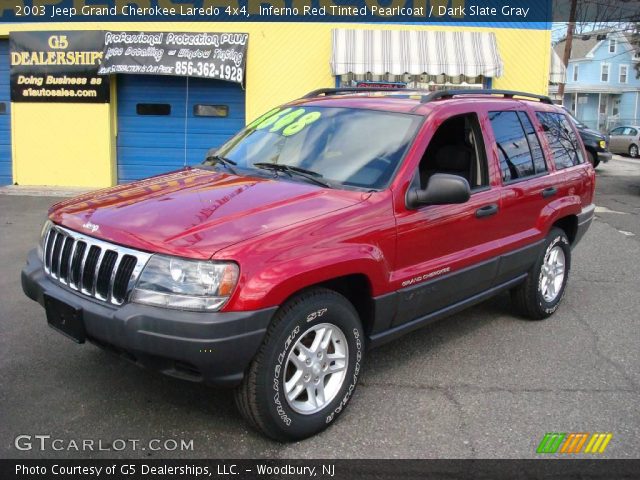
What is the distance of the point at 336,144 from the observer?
13.3ft

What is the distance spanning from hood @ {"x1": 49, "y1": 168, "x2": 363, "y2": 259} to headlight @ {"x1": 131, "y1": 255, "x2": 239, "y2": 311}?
6 centimetres

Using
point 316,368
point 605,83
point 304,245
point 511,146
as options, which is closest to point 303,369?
point 316,368

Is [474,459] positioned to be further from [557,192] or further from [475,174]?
[557,192]

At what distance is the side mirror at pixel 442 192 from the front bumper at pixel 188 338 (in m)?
1.23

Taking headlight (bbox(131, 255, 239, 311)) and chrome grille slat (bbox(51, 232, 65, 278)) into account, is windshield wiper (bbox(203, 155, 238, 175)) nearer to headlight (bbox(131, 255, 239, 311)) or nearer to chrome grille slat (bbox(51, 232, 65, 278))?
chrome grille slat (bbox(51, 232, 65, 278))

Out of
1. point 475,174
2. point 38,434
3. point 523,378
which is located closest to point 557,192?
point 475,174

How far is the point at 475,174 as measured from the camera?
4441 mm

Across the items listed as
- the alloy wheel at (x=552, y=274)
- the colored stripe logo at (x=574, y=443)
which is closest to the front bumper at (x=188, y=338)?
the colored stripe logo at (x=574, y=443)

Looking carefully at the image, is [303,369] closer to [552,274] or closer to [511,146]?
[511,146]

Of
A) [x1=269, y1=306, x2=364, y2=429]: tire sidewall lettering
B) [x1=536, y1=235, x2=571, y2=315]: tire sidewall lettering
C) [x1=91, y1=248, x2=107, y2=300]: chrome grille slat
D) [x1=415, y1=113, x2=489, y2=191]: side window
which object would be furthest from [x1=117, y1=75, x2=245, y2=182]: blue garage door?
[x1=269, y1=306, x2=364, y2=429]: tire sidewall lettering

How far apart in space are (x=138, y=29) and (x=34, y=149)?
362 cm

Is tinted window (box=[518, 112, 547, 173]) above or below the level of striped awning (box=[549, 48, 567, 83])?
below

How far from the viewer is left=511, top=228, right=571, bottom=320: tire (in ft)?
16.9

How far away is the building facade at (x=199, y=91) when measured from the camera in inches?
532
